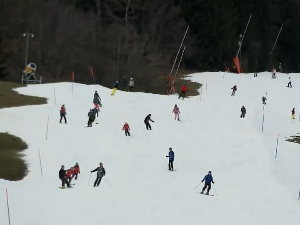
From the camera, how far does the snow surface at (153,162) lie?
27344mm

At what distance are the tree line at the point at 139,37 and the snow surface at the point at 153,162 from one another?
22401 millimetres

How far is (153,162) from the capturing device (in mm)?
36906

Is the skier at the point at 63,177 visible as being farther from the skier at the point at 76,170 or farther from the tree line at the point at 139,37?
the tree line at the point at 139,37

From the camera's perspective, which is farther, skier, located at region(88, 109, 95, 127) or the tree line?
the tree line

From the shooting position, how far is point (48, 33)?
8038cm

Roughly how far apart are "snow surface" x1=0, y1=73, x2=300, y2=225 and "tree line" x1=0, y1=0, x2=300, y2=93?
22401 millimetres

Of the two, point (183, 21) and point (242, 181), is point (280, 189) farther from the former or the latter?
point (183, 21)

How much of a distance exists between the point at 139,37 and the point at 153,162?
5067 cm

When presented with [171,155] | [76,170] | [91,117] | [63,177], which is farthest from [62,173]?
[91,117]

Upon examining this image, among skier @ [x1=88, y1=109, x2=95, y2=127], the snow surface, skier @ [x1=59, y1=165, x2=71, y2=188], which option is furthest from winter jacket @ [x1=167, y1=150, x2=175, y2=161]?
skier @ [x1=88, y1=109, x2=95, y2=127]

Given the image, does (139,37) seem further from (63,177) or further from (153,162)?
(63,177)

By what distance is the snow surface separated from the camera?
27.3 metres

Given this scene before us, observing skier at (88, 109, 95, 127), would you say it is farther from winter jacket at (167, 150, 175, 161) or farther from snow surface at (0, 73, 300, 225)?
winter jacket at (167, 150, 175, 161)

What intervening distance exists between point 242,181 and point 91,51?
167ft
